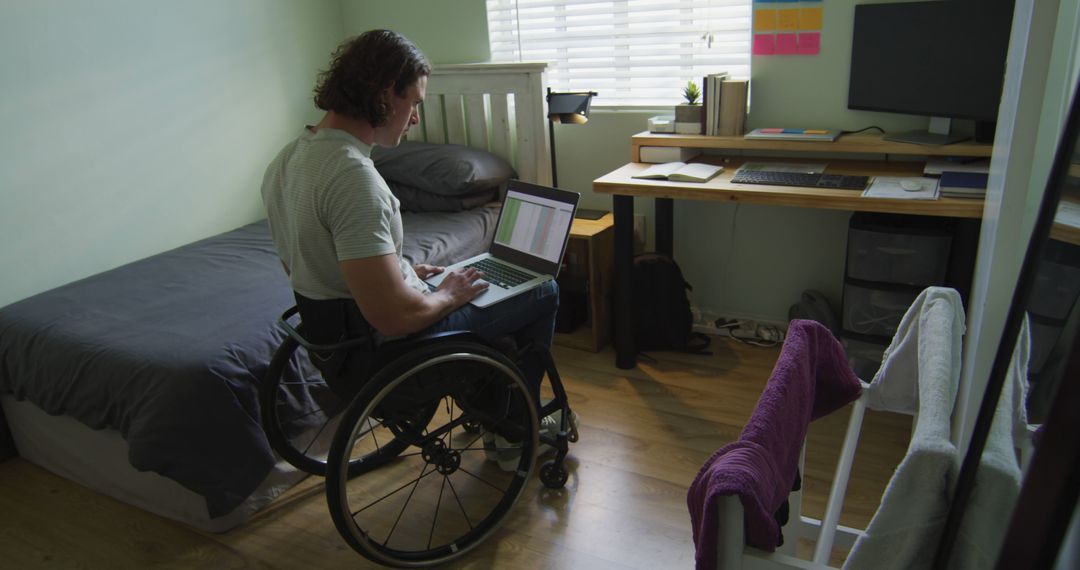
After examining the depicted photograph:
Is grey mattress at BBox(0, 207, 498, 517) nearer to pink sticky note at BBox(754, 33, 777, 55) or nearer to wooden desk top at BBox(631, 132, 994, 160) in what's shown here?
wooden desk top at BBox(631, 132, 994, 160)

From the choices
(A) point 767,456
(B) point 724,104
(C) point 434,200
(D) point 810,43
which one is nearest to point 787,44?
(D) point 810,43

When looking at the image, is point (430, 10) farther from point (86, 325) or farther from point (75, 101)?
point (86, 325)

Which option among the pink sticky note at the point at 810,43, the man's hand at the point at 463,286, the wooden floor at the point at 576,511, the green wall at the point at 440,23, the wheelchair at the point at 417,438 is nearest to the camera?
the wheelchair at the point at 417,438

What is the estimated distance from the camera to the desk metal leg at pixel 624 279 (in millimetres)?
2605

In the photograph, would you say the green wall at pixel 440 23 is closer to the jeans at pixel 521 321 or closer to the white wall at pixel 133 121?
the white wall at pixel 133 121

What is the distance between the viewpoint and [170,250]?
2.96 meters

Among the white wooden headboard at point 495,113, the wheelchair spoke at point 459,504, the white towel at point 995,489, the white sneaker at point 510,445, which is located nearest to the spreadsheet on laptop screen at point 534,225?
the white sneaker at point 510,445

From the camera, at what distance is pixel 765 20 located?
267 cm

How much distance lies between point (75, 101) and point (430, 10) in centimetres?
155

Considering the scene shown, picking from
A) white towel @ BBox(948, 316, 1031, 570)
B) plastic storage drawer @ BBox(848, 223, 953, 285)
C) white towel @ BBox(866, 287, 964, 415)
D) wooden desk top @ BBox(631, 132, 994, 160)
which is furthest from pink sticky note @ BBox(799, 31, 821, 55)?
white towel @ BBox(948, 316, 1031, 570)

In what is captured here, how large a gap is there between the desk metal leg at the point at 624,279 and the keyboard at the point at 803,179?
0.39 metres

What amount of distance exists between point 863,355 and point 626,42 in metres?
1.58

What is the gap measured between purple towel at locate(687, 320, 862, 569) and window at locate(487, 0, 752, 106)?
6.89 ft

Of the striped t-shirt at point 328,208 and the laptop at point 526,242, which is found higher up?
the striped t-shirt at point 328,208
